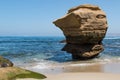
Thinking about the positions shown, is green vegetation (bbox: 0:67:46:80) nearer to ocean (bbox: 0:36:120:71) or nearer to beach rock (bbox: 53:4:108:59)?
ocean (bbox: 0:36:120:71)

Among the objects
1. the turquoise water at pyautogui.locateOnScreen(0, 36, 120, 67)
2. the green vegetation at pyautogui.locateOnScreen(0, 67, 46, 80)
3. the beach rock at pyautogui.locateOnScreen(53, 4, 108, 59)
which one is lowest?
the turquoise water at pyautogui.locateOnScreen(0, 36, 120, 67)

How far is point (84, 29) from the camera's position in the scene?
1035 inches

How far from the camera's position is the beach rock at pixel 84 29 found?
2633cm

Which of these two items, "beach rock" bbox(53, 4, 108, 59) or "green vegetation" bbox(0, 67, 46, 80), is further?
"beach rock" bbox(53, 4, 108, 59)

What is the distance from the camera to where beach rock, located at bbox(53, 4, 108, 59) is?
26328mm

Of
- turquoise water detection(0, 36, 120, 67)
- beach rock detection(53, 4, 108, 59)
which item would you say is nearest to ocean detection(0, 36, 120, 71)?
turquoise water detection(0, 36, 120, 67)

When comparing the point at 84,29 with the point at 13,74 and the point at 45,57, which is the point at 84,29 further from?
the point at 13,74

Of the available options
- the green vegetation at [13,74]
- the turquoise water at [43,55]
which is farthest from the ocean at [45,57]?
the green vegetation at [13,74]

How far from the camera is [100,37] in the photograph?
91.1 ft

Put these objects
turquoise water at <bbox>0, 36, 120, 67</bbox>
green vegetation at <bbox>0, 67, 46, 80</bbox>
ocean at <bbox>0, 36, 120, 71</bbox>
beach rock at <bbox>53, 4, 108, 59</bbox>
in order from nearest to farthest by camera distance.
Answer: green vegetation at <bbox>0, 67, 46, 80</bbox> → ocean at <bbox>0, 36, 120, 71</bbox> → turquoise water at <bbox>0, 36, 120, 67</bbox> → beach rock at <bbox>53, 4, 108, 59</bbox>

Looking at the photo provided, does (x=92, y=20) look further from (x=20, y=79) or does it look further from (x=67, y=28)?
(x=20, y=79)

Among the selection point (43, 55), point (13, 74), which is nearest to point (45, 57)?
point (43, 55)

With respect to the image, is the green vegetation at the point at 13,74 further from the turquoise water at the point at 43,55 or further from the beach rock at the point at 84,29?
the beach rock at the point at 84,29

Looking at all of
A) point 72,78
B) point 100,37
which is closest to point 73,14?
point 100,37
